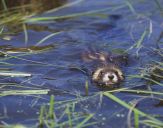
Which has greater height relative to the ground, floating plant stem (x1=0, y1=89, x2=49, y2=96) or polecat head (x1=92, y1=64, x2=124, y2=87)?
floating plant stem (x1=0, y1=89, x2=49, y2=96)

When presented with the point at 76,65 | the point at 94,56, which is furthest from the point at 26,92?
the point at 94,56

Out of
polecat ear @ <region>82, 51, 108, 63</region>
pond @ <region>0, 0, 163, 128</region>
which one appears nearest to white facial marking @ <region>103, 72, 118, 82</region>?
pond @ <region>0, 0, 163, 128</region>

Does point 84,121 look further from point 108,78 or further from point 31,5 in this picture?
point 31,5

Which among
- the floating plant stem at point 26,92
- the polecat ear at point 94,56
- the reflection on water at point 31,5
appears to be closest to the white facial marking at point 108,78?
the polecat ear at point 94,56

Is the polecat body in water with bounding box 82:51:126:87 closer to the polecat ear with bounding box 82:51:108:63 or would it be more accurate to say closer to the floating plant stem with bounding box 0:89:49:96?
the polecat ear with bounding box 82:51:108:63

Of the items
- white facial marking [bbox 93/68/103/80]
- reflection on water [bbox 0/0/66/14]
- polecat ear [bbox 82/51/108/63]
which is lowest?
polecat ear [bbox 82/51/108/63]

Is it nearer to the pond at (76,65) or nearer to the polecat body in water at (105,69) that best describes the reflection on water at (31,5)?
the pond at (76,65)

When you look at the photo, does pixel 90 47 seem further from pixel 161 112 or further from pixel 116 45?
pixel 161 112
